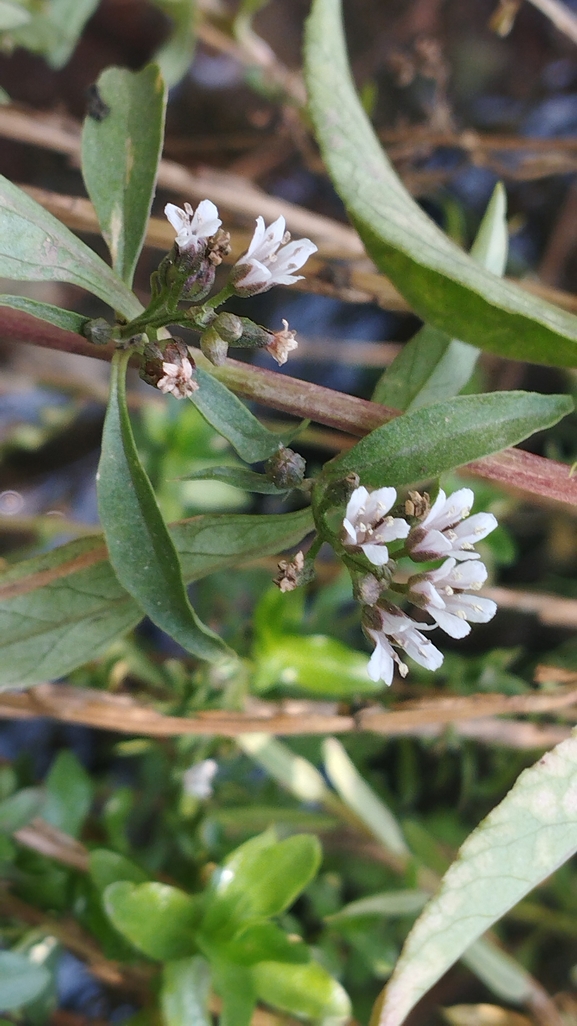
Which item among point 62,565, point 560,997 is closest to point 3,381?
point 62,565

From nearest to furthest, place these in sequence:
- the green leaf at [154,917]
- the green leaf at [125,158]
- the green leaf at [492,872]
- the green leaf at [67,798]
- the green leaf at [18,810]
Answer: the green leaf at [492,872] < the green leaf at [125,158] < the green leaf at [154,917] < the green leaf at [18,810] < the green leaf at [67,798]

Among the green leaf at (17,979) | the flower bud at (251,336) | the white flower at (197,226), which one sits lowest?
the green leaf at (17,979)

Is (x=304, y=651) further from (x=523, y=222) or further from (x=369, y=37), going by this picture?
(x=369, y=37)

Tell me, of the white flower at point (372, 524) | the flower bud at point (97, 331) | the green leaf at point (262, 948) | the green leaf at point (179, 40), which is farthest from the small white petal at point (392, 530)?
the green leaf at point (179, 40)

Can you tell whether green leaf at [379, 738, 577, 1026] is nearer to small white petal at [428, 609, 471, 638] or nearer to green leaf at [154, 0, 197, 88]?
small white petal at [428, 609, 471, 638]

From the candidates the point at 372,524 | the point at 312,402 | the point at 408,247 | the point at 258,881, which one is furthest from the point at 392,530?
the point at 258,881

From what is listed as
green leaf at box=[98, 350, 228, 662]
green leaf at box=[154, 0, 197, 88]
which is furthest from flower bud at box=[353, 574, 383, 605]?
green leaf at box=[154, 0, 197, 88]

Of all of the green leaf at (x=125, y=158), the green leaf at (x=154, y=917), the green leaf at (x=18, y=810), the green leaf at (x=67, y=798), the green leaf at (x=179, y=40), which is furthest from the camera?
the green leaf at (x=179, y=40)

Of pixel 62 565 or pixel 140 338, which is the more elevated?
pixel 140 338

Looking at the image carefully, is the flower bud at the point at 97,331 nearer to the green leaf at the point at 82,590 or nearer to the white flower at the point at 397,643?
the green leaf at the point at 82,590
